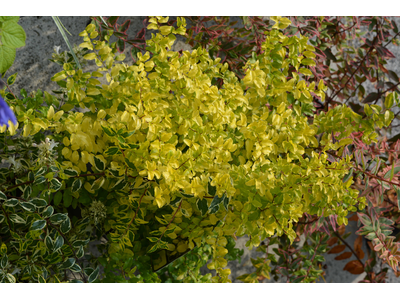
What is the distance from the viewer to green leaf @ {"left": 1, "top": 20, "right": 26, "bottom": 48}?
39.4 inches

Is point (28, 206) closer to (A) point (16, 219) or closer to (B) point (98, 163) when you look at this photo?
(A) point (16, 219)

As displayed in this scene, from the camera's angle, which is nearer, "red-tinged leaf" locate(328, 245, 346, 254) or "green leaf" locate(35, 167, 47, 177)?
"green leaf" locate(35, 167, 47, 177)

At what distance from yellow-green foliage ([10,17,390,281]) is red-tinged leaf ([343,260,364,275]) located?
97 cm

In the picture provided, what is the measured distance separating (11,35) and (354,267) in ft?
6.23

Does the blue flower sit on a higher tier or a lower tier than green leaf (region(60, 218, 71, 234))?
higher

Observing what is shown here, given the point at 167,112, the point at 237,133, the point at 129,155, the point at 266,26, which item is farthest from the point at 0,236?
the point at 266,26

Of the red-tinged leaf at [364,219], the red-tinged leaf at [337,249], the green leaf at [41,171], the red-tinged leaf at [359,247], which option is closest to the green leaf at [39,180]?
the green leaf at [41,171]

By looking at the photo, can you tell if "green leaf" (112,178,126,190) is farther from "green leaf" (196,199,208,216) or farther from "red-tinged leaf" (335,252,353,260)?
"red-tinged leaf" (335,252,353,260)

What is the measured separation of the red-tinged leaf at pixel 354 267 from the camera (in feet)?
6.13

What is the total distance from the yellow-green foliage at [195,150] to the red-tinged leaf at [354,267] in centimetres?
97

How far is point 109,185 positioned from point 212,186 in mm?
376

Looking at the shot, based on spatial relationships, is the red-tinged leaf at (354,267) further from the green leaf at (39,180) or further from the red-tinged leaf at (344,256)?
the green leaf at (39,180)

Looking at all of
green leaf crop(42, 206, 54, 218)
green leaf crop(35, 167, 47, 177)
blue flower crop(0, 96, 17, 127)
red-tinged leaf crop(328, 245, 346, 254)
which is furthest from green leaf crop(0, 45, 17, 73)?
red-tinged leaf crop(328, 245, 346, 254)

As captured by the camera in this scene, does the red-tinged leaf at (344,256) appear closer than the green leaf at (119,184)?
No
